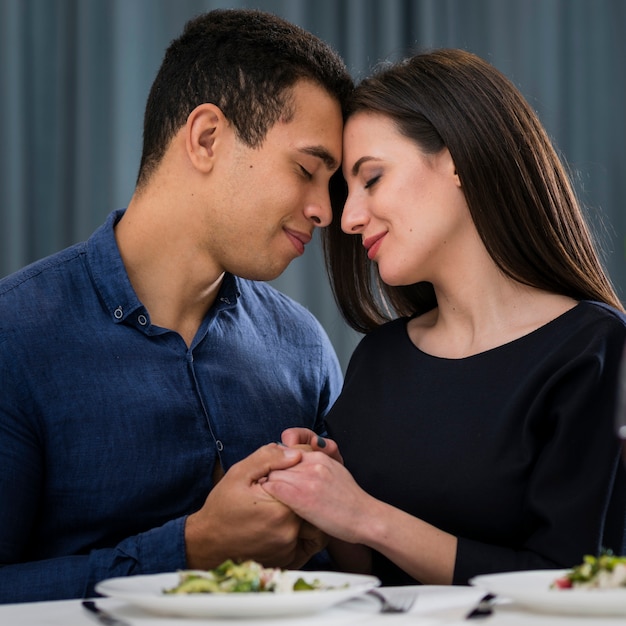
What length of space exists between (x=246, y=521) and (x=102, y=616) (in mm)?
544

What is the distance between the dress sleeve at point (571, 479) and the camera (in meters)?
1.42

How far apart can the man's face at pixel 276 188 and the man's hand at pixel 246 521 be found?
0.51m

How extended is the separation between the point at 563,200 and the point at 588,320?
27 cm

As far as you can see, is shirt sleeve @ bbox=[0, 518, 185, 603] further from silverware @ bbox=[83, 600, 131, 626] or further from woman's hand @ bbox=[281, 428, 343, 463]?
silverware @ bbox=[83, 600, 131, 626]

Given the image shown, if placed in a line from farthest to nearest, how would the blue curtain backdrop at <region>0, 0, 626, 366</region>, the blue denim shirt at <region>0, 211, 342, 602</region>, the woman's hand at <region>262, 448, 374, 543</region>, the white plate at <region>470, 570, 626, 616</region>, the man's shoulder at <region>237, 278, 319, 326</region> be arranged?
the blue curtain backdrop at <region>0, 0, 626, 366</region>, the man's shoulder at <region>237, 278, 319, 326</region>, the blue denim shirt at <region>0, 211, 342, 602</region>, the woman's hand at <region>262, 448, 374, 543</region>, the white plate at <region>470, 570, 626, 616</region>

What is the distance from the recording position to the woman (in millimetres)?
1443

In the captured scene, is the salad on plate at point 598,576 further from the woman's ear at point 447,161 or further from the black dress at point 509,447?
the woman's ear at point 447,161

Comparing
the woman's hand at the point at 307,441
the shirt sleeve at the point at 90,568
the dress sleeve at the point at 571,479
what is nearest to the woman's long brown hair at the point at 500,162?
the dress sleeve at the point at 571,479

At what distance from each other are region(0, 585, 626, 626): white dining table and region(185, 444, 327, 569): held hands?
43 centimetres

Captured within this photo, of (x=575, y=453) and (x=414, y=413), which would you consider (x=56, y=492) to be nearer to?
(x=414, y=413)

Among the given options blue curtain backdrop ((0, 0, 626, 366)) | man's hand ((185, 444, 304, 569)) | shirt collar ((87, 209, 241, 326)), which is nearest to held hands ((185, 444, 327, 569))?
man's hand ((185, 444, 304, 569))

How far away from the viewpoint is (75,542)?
1.65 meters

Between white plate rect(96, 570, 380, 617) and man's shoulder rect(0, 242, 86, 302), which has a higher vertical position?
man's shoulder rect(0, 242, 86, 302)

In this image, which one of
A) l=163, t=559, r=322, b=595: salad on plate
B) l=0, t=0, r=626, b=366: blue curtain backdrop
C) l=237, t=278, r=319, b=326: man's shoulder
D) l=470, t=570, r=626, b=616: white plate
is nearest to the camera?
l=470, t=570, r=626, b=616: white plate
